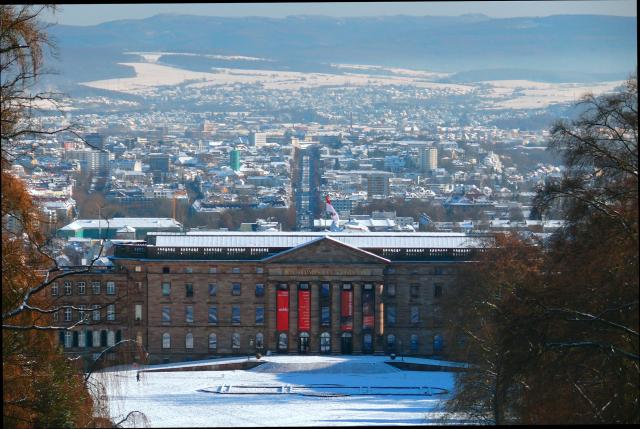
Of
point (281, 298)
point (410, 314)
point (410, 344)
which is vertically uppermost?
point (281, 298)

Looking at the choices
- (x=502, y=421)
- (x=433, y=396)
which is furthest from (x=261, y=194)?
(x=502, y=421)

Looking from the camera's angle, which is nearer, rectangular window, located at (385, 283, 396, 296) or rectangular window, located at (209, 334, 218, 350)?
rectangular window, located at (209, 334, 218, 350)

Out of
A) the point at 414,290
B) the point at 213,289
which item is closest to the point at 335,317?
the point at 414,290

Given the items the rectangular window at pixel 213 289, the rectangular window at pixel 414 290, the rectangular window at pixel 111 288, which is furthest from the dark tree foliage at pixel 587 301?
the rectangular window at pixel 213 289

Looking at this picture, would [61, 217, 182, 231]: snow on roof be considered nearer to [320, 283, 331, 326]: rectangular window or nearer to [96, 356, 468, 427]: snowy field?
[320, 283, 331, 326]: rectangular window

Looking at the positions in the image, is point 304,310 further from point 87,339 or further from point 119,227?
point 119,227

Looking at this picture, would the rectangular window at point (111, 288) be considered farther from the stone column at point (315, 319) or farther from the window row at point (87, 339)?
the stone column at point (315, 319)

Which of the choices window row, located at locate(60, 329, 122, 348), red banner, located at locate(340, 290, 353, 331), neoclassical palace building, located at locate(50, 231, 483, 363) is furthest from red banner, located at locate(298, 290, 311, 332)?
window row, located at locate(60, 329, 122, 348)
